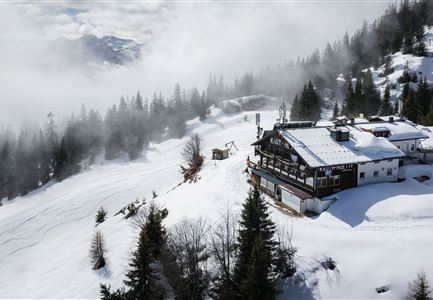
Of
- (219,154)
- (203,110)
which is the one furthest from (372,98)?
(219,154)

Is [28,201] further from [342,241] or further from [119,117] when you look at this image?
[342,241]

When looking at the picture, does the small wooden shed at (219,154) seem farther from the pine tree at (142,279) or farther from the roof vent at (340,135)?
the pine tree at (142,279)

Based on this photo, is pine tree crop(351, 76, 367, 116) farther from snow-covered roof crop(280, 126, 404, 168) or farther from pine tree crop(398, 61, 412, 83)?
snow-covered roof crop(280, 126, 404, 168)

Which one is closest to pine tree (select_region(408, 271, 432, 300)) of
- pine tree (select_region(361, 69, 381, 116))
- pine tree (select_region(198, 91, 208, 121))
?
pine tree (select_region(361, 69, 381, 116))

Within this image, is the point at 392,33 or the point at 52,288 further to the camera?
the point at 392,33

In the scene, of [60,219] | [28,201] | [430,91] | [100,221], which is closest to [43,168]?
[28,201]

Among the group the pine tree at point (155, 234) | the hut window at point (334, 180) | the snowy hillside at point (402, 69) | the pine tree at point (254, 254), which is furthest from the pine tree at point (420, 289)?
the snowy hillside at point (402, 69)

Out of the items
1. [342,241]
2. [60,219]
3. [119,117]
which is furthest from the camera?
[119,117]

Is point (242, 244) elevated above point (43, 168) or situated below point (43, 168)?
above
